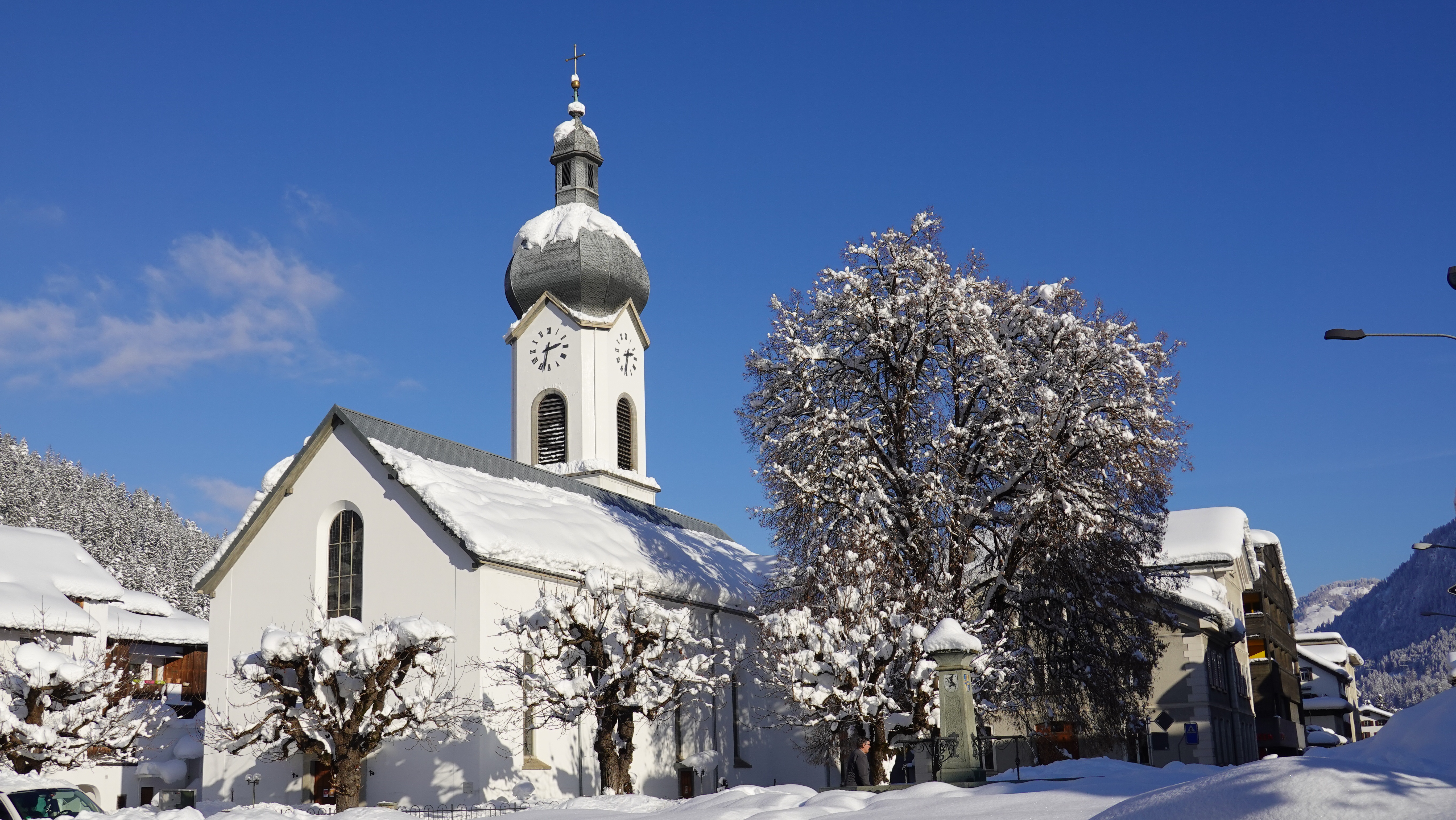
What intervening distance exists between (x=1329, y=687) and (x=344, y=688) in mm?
78139

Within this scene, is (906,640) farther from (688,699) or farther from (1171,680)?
(1171,680)

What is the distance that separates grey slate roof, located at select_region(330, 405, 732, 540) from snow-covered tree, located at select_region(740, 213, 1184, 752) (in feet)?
34.4

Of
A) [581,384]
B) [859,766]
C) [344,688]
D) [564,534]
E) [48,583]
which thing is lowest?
[859,766]

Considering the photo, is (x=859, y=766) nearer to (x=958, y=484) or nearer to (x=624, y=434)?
(x=958, y=484)

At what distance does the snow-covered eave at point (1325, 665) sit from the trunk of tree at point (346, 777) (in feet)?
228

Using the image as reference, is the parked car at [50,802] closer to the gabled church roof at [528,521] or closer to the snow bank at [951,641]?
the gabled church roof at [528,521]

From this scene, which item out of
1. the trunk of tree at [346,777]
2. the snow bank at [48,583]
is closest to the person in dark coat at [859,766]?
the trunk of tree at [346,777]

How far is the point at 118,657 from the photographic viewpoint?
39938mm

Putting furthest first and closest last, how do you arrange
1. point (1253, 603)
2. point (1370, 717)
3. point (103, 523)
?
point (1370, 717) < point (103, 523) < point (1253, 603)

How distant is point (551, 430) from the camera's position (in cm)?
4775

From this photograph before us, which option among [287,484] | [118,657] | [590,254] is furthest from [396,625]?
[590,254]

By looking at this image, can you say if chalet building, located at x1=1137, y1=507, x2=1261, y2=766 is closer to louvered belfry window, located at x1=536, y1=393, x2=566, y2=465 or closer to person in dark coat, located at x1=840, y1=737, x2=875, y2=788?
person in dark coat, located at x1=840, y1=737, x2=875, y2=788

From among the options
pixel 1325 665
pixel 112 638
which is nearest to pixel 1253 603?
pixel 1325 665

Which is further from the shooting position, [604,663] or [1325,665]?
[1325,665]
